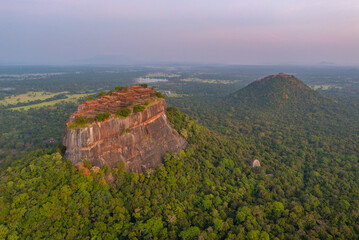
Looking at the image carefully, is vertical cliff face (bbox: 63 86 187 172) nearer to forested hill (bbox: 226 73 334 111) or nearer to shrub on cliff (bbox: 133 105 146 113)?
shrub on cliff (bbox: 133 105 146 113)

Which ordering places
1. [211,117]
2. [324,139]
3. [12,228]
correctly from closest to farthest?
[12,228] → [324,139] → [211,117]

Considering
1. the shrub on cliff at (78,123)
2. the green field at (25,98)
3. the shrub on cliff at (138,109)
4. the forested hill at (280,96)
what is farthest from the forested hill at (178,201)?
the green field at (25,98)

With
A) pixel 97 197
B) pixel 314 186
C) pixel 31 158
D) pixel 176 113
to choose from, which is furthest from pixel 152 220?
pixel 314 186

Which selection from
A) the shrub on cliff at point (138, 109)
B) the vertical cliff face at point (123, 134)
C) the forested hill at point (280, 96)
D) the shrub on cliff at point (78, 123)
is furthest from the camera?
the forested hill at point (280, 96)

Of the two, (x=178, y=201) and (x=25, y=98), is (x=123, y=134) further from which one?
(x=25, y=98)

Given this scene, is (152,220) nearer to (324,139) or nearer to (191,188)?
(191,188)

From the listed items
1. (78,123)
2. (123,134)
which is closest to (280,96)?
(123,134)

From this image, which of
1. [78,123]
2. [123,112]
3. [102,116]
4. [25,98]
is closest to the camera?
[78,123]

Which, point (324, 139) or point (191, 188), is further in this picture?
point (324, 139)

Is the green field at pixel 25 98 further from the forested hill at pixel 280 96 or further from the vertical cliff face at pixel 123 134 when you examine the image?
the forested hill at pixel 280 96
